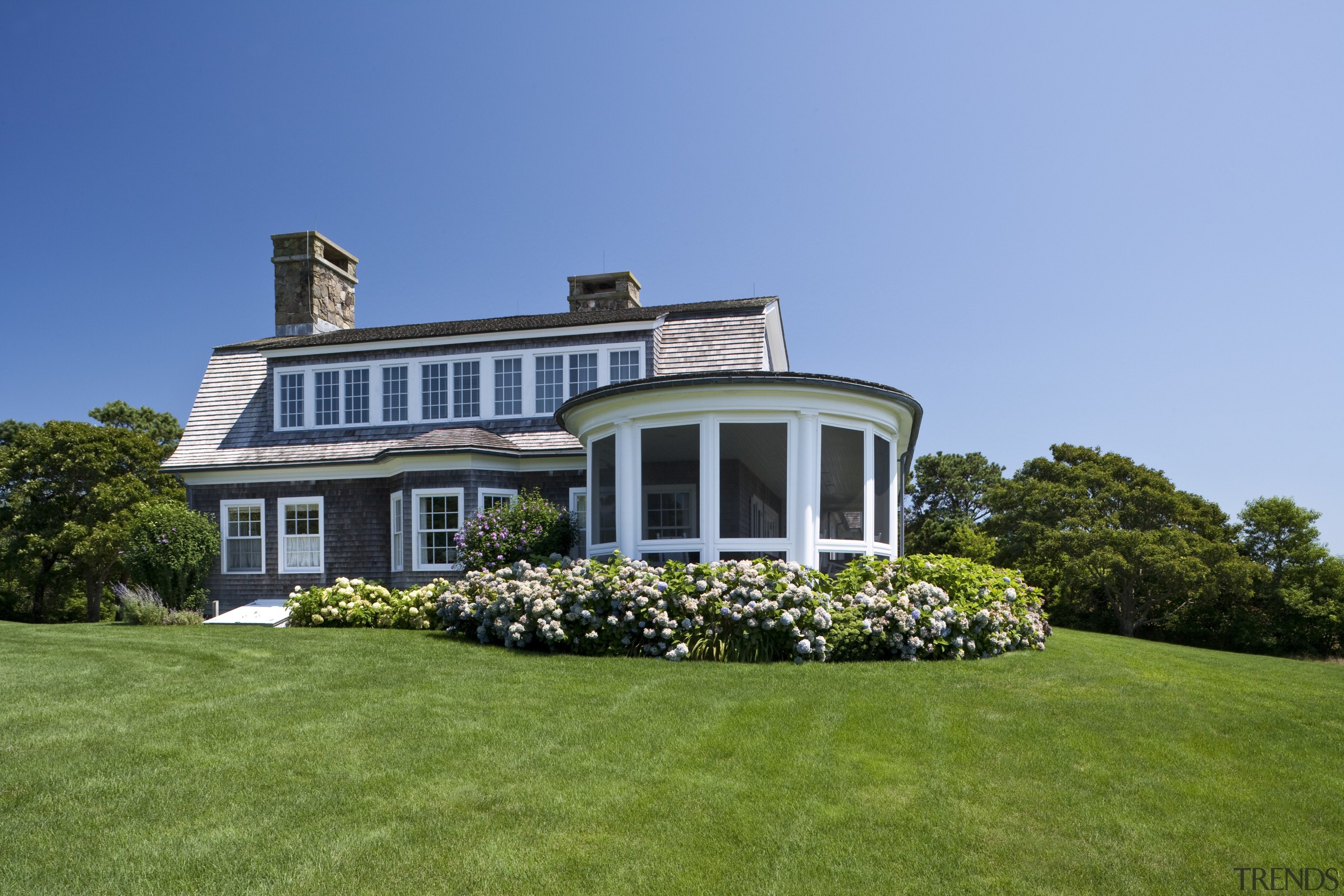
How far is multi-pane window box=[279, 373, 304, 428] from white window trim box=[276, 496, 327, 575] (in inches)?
76.0

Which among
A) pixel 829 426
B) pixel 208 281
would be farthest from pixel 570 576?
pixel 208 281

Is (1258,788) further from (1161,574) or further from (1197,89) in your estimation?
(1161,574)

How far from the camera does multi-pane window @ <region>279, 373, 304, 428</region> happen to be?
19.3 m

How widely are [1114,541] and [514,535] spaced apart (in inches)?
836

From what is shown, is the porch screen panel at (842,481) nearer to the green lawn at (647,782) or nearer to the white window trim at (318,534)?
the green lawn at (647,782)

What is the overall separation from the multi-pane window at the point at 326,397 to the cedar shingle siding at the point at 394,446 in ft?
0.85

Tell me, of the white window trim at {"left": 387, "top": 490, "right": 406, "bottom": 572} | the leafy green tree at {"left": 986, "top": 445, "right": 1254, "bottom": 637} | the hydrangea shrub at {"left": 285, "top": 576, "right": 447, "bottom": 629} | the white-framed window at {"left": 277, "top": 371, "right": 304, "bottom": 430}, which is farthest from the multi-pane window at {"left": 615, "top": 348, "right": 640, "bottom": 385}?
the leafy green tree at {"left": 986, "top": 445, "right": 1254, "bottom": 637}

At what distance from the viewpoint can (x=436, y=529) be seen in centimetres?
1653

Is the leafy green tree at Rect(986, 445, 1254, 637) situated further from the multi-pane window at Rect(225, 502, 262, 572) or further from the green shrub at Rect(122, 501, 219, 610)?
the green shrub at Rect(122, 501, 219, 610)

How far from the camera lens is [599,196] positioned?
18359mm

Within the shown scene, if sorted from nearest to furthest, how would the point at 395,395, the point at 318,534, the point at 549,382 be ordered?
1. the point at 318,534
2. the point at 549,382
3. the point at 395,395

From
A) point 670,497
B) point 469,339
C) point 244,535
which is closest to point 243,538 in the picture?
point 244,535

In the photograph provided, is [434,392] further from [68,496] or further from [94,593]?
[94,593]

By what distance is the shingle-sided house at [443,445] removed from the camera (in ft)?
53.6
